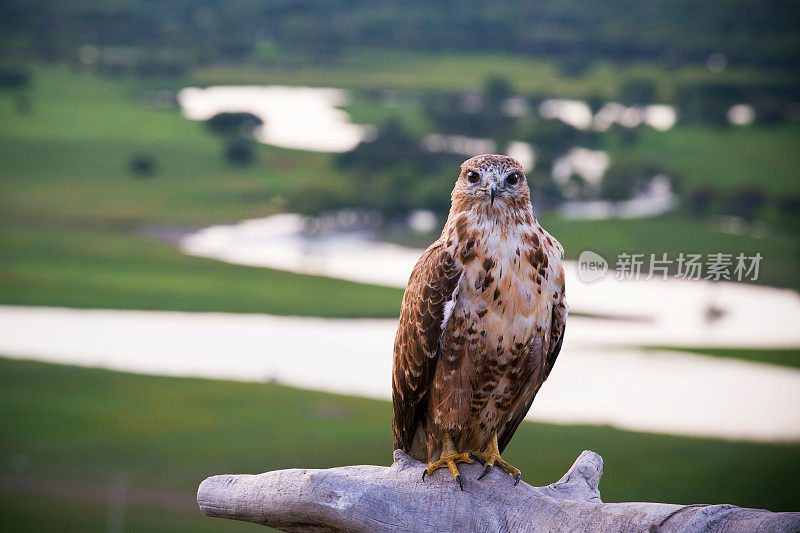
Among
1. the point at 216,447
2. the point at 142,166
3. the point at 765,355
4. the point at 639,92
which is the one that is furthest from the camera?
the point at 639,92

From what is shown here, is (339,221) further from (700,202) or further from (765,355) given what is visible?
(765,355)

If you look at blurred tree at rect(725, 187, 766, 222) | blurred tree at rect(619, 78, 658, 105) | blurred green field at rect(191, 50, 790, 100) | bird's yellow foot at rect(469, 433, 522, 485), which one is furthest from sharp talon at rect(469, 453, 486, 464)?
blurred green field at rect(191, 50, 790, 100)

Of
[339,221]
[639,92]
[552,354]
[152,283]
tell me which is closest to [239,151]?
[339,221]

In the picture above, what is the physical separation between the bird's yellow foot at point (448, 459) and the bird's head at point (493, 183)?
0.89 metres

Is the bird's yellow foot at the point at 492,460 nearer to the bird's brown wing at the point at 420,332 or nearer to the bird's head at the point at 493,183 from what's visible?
the bird's brown wing at the point at 420,332

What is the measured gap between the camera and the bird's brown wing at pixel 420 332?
295 cm

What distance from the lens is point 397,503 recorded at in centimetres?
302

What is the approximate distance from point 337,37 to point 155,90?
147 inches

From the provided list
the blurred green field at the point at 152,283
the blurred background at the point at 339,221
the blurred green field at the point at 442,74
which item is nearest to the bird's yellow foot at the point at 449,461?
the blurred background at the point at 339,221

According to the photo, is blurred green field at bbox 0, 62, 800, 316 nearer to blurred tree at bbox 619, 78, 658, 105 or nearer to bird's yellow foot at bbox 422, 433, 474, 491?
blurred tree at bbox 619, 78, 658, 105

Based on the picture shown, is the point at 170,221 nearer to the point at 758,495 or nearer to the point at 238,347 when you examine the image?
the point at 238,347

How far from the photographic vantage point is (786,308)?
1166 cm

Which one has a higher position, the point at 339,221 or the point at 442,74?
the point at 442,74

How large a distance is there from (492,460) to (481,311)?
633 millimetres
